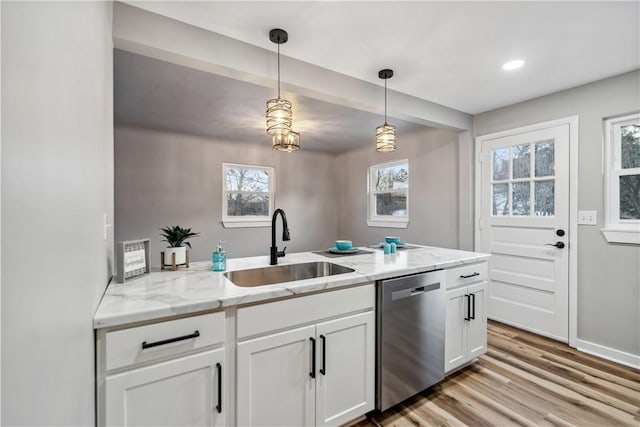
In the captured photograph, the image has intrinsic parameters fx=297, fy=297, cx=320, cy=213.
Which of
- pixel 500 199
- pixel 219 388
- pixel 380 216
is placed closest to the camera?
pixel 219 388

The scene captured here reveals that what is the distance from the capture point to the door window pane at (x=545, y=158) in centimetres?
296

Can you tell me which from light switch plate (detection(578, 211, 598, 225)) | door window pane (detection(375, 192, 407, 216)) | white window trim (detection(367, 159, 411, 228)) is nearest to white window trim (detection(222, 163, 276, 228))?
white window trim (detection(367, 159, 411, 228))

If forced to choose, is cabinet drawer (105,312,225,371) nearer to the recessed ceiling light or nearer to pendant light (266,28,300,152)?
pendant light (266,28,300,152)

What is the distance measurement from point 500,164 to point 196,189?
415 cm

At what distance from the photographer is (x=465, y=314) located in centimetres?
222

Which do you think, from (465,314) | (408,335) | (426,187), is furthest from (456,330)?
(426,187)

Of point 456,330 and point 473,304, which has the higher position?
point 473,304

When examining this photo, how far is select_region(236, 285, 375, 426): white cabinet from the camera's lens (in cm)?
133

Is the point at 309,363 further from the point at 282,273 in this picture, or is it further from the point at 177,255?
the point at 177,255

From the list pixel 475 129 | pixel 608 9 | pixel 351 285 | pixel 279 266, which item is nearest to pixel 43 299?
pixel 351 285

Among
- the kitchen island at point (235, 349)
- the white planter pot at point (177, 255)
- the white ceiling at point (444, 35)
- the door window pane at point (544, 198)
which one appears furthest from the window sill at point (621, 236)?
the white planter pot at point (177, 255)

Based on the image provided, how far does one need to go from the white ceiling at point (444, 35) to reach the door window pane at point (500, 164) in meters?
0.82

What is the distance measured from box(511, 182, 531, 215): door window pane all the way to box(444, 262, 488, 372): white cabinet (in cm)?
123

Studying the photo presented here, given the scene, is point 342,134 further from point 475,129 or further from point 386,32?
point 386,32
